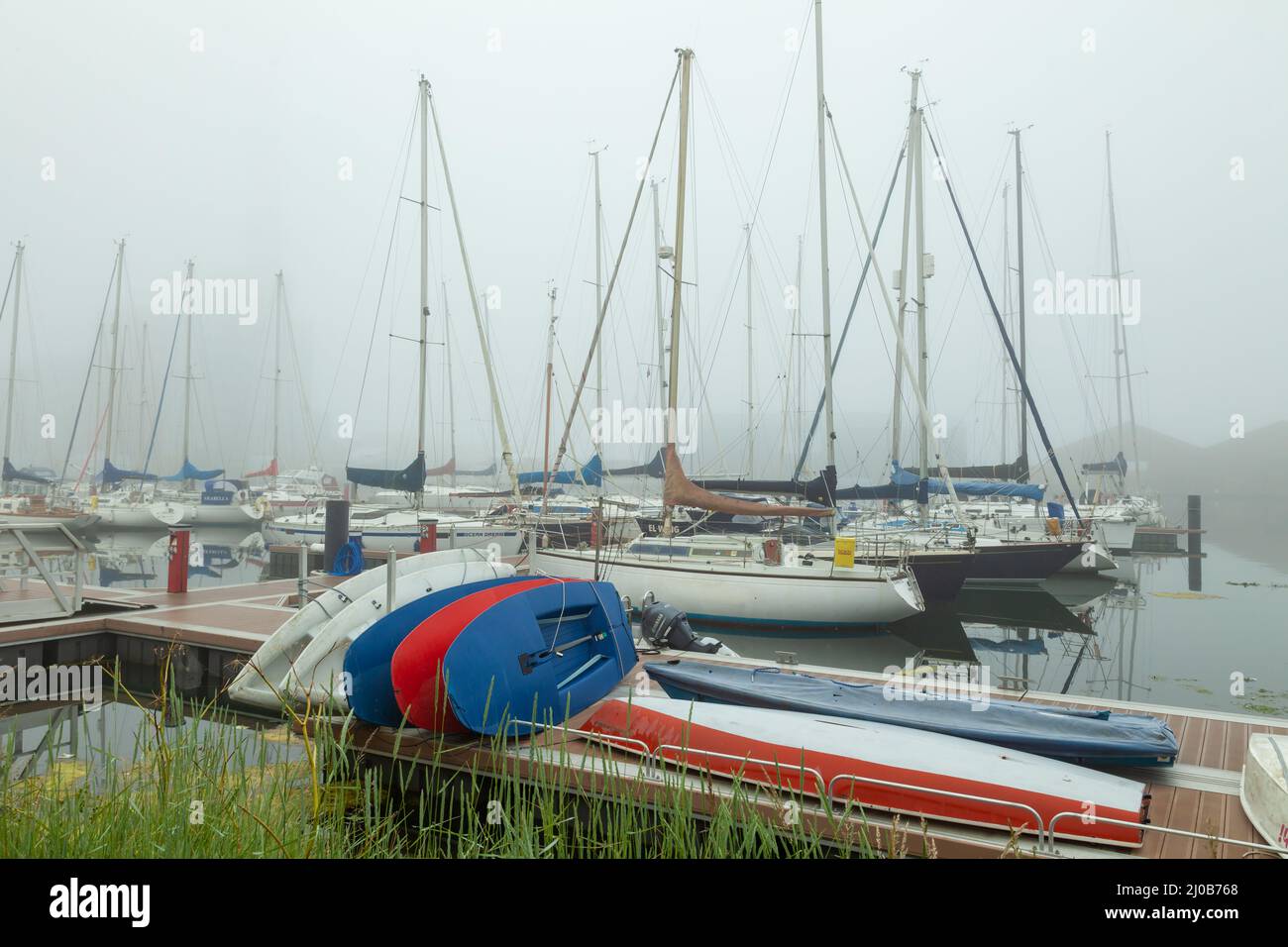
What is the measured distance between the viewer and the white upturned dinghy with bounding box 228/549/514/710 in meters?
6.75

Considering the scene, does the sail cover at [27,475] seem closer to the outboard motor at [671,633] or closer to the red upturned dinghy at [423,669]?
the outboard motor at [671,633]

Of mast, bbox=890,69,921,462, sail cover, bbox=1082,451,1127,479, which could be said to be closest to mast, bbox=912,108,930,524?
mast, bbox=890,69,921,462

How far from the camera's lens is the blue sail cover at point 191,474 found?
42344 mm

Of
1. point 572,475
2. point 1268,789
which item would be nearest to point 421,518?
point 572,475

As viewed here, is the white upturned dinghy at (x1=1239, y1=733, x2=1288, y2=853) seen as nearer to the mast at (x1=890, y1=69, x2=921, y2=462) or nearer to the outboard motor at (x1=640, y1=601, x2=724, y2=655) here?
the outboard motor at (x1=640, y1=601, x2=724, y2=655)

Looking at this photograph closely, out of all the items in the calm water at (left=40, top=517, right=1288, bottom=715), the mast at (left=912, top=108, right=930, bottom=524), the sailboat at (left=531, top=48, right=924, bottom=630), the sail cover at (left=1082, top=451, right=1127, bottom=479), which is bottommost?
the calm water at (left=40, top=517, right=1288, bottom=715)

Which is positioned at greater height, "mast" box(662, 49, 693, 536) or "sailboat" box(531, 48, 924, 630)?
"mast" box(662, 49, 693, 536)

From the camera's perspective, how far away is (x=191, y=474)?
42500mm

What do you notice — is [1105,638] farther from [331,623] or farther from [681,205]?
[331,623]

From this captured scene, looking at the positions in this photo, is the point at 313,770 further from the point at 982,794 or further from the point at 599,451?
the point at 599,451

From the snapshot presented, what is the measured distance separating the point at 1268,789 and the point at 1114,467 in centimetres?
4001

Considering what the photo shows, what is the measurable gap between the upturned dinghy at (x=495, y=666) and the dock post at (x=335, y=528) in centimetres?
997

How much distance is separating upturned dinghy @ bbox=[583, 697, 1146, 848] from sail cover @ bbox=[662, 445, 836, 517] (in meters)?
9.54
